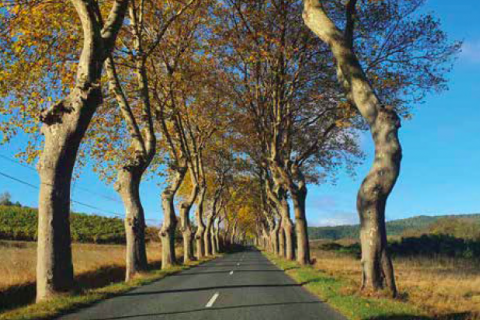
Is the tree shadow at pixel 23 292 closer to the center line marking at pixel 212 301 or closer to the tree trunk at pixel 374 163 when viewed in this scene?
the center line marking at pixel 212 301

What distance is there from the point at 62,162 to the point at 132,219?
7057 millimetres

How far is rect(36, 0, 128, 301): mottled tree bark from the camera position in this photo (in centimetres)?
962

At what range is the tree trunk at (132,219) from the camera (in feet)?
54.1

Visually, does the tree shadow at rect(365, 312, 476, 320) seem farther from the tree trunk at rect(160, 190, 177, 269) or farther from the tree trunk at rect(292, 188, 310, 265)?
the tree trunk at rect(160, 190, 177, 269)

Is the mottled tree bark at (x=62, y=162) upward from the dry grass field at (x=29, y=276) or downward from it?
upward

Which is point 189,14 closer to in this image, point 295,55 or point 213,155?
point 295,55

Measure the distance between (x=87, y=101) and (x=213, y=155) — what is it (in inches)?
1255

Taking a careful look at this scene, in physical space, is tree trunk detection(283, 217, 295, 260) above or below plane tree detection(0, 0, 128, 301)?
below

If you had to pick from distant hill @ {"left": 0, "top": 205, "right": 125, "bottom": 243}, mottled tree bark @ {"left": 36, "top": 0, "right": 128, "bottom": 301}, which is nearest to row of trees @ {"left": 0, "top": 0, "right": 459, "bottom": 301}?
mottled tree bark @ {"left": 36, "top": 0, "right": 128, "bottom": 301}

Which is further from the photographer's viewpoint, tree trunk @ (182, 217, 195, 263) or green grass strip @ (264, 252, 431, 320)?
tree trunk @ (182, 217, 195, 263)

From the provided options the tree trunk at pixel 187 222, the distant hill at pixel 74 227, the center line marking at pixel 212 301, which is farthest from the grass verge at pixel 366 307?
the distant hill at pixel 74 227

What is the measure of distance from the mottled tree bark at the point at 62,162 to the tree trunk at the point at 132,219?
6474mm

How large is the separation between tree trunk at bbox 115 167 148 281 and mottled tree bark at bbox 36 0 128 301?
21.2 ft

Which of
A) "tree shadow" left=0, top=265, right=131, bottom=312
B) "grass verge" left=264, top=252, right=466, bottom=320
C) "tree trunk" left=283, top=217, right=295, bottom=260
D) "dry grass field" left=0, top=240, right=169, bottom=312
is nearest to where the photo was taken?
"grass verge" left=264, top=252, right=466, bottom=320
